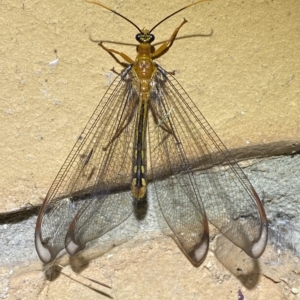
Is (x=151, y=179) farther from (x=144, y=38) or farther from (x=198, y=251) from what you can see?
(x=144, y=38)

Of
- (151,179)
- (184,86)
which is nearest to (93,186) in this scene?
(151,179)

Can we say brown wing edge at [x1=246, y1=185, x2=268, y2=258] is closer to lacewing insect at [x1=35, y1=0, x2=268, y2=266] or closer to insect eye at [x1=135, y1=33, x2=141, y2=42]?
lacewing insect at [x1=35, y1=0, x2=268, y2=266]

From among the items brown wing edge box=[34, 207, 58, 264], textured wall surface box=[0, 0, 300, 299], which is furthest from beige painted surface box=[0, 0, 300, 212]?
brown wing edge box=[34, 207, 58, 264]

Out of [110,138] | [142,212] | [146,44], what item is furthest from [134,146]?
[146,44]

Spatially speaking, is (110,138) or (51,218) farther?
(110,138)

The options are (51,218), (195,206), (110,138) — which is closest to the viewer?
(51,218)

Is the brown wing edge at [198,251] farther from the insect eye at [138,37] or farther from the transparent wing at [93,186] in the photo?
the insect eye at [138,37]

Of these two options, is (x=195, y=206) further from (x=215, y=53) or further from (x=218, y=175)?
(x=215, y=53)
